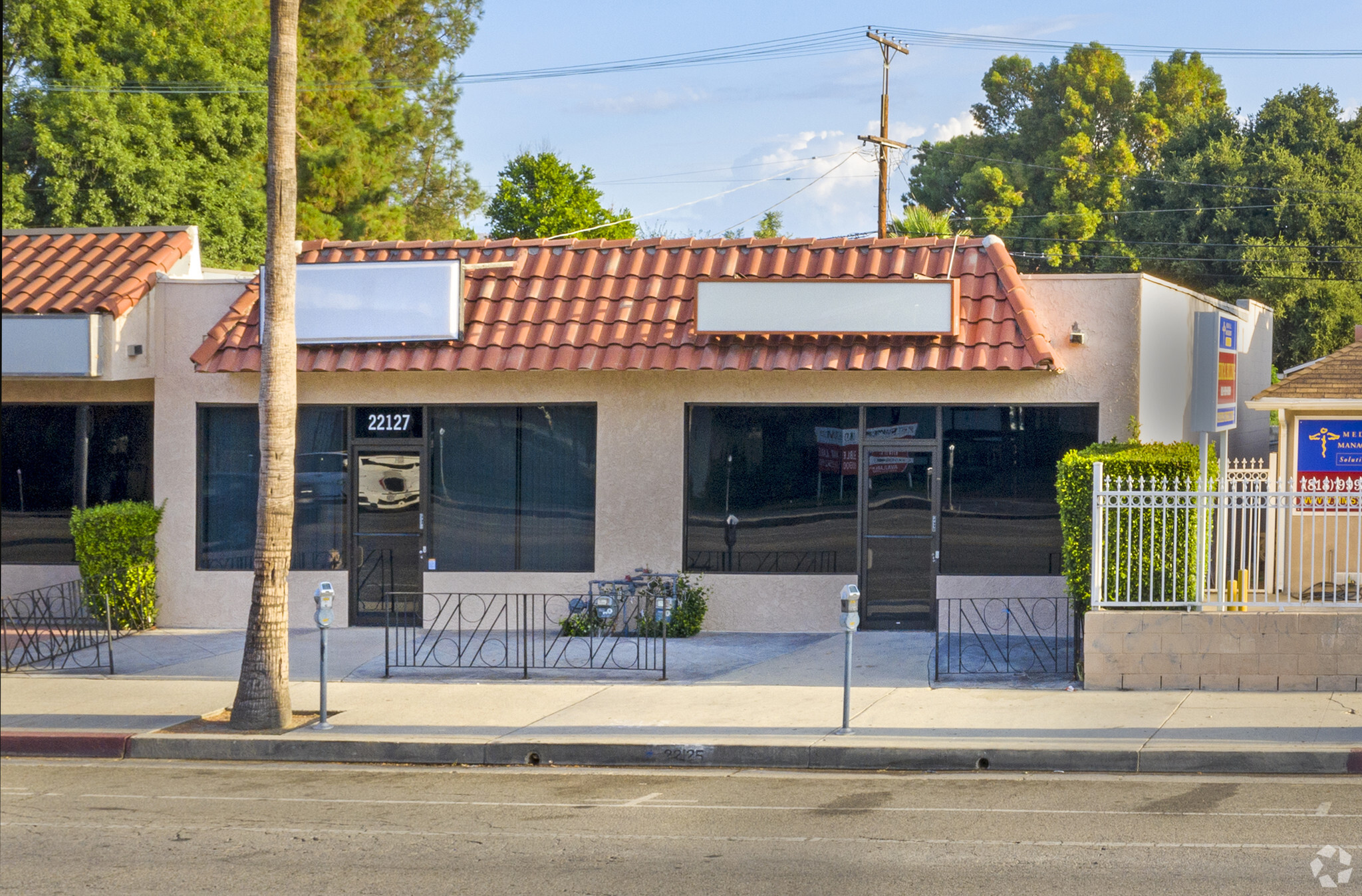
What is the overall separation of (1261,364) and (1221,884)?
55.0ft

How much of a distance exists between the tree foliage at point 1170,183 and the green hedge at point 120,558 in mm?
33678

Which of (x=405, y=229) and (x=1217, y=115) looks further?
(x=405, y=229)

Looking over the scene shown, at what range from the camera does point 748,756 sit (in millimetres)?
9844

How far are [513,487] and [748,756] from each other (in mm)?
6524

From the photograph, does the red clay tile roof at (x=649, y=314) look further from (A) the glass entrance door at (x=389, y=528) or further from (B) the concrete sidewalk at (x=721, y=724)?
(B) the concrete sidewalk at (x=721, y=724)

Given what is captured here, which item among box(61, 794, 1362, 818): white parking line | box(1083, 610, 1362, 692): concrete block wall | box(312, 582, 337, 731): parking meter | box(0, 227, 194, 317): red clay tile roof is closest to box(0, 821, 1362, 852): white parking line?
box(61, 794, 1362, 818): white parking line

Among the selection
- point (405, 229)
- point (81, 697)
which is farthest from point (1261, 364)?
point (405, 229)

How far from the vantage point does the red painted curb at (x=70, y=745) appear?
408 inches

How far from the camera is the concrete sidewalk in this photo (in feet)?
31.4

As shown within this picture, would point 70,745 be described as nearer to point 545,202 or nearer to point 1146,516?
point 1146,516

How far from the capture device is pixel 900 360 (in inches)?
556

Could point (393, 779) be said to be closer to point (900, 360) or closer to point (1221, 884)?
point (1221, 884)

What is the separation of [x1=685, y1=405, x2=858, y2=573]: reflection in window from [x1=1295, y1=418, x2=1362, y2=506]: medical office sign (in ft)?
19.1

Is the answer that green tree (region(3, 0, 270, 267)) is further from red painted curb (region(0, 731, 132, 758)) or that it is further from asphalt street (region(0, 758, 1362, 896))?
asphalt street (region(0, 758, 1362, 896))
